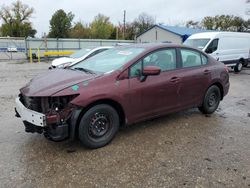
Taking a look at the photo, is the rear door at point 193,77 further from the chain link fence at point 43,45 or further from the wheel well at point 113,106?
the chain link fence at point 43,45

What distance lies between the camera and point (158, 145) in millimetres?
3787

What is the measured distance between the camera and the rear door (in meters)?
4.61

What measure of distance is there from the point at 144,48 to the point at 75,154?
7.11 feet

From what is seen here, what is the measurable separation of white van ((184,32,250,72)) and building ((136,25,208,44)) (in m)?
14.5

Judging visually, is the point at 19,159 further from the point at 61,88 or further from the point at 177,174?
the point at 177,174

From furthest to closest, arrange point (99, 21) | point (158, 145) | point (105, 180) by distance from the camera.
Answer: point (99, 21)
point (158, 145)
point (105, 180)

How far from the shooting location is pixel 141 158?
3.37 m

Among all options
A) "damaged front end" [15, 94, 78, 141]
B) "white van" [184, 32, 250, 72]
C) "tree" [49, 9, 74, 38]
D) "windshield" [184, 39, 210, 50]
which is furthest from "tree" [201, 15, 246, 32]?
"damaged front end" [15, 94, 78, 141]

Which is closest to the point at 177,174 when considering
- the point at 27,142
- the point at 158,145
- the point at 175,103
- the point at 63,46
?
the point at 158,145

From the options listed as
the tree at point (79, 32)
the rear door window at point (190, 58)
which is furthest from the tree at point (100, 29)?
the rear door window at point (190, 58)

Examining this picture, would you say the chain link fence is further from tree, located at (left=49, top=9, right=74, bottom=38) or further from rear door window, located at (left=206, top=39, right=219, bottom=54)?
tree, located at (left=49, top=9, right=74, bottom=38)

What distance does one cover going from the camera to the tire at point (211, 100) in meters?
5.19

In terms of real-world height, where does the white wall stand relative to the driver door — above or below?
above

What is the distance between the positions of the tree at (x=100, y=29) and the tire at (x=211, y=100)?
168ft
